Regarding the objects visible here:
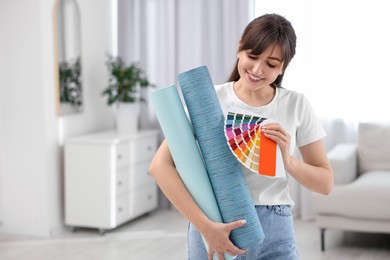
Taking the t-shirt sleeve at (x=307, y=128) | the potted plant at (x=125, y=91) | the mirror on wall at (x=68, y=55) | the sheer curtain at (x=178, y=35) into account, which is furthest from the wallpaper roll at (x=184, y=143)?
the sheer curtain at (x=178, y=35)

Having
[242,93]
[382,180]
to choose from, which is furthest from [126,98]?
[242,93]

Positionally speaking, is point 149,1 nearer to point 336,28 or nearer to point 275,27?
point 336,28

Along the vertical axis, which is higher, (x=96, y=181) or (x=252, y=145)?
(x=252, y=145)

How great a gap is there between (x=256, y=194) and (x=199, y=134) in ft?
0.71

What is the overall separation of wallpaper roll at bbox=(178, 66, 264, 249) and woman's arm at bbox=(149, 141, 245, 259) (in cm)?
2

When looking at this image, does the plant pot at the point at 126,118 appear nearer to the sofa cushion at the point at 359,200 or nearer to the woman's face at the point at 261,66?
the sofa cushion at the point at 359,200

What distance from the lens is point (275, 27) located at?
4.35 feet

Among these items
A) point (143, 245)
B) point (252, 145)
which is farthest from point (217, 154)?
point (143, 245)

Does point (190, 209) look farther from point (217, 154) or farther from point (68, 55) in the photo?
point (68, 55)

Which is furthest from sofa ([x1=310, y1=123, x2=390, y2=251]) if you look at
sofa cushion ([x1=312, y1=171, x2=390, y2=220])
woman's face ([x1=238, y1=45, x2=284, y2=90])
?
woman's face ([x1=238, y1=45, x2=284, y2=90])

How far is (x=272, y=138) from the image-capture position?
4.05ft

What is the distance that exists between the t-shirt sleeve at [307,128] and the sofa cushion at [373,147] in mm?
3264

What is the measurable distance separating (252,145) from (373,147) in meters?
3.53

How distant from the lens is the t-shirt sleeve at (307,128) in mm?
1434
